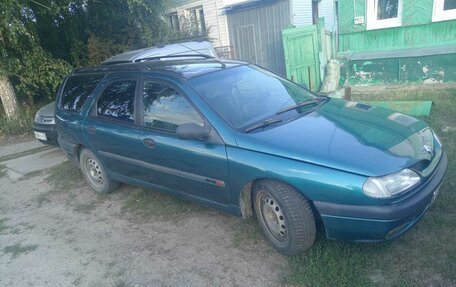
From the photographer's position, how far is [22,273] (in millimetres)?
3488

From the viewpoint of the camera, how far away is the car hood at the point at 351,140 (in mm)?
2723

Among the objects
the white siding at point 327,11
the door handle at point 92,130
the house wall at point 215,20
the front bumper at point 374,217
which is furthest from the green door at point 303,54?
the front bumper at point 374,217

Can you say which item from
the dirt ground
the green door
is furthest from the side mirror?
the green door

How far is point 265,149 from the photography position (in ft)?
9.95

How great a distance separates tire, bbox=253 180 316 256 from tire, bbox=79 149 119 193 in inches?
95.6

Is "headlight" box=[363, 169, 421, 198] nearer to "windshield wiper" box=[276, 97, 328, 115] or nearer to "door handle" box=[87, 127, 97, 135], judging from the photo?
"windshield wiper" box=[276, 97, 328, 115]

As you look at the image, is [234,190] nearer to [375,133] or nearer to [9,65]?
[375,133]

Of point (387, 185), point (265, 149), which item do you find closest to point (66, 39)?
point (265, 149)

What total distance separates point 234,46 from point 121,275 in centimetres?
1115

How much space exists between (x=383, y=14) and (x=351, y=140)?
295 inches

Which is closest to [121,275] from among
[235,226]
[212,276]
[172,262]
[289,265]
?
[172,262]

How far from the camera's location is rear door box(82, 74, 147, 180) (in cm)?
406

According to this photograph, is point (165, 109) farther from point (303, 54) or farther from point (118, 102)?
point (303, 54)

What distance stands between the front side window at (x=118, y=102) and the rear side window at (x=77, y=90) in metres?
0.34
